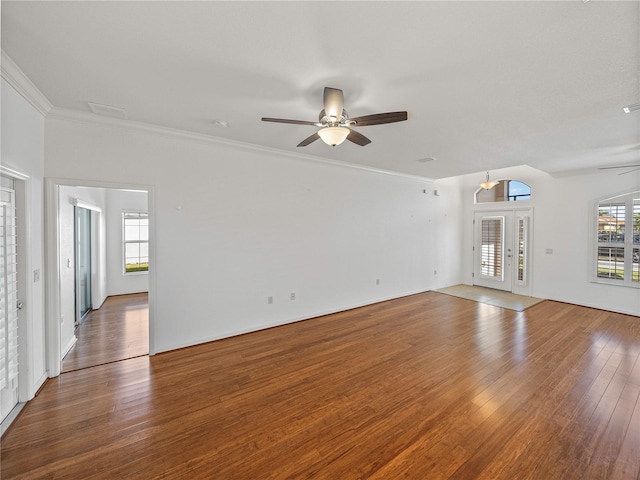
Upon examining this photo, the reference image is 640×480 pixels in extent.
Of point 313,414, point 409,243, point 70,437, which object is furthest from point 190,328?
point 409,243

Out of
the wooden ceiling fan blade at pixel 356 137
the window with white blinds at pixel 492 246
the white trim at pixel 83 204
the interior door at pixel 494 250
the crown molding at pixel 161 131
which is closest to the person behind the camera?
the wooden ceiling fan blade at pixel 356 137

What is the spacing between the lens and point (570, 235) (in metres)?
5.64

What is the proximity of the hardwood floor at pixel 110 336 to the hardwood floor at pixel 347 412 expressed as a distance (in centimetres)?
28

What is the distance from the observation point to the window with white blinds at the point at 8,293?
83.0 inches

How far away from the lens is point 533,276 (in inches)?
244

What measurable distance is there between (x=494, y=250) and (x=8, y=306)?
8.54 meters

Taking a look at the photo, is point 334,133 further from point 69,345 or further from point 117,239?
point 117,239

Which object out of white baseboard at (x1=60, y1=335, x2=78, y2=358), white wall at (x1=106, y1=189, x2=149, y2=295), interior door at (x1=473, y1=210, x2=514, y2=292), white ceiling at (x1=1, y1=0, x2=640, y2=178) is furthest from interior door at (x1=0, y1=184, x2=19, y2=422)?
interior door at (x1=473, y1=210, x2=514, y2=292)

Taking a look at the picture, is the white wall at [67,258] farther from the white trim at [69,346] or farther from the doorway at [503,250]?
the doorway at [503,250]

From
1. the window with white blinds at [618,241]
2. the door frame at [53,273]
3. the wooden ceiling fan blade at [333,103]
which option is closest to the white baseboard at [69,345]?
the door frame at [53,273]

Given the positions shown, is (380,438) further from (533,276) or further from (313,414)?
(533,276)

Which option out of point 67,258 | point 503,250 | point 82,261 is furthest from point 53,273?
point 503,250

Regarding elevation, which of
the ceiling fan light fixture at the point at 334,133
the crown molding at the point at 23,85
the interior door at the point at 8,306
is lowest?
the interior door at the point at 8,306

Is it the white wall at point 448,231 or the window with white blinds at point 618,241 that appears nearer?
the window with white blinds at point 618,241
